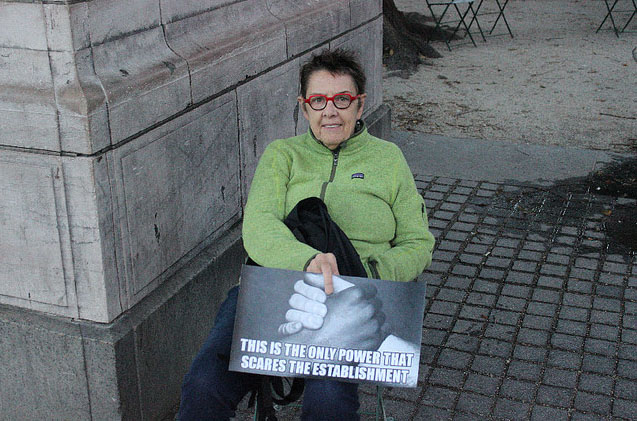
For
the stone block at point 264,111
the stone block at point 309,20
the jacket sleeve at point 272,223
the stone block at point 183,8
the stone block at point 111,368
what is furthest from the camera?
the stone block at point 309,20

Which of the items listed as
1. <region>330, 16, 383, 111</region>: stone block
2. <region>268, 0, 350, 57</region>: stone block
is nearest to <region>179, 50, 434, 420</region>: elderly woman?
<region>268, 0, 350, 57</region>: stone block

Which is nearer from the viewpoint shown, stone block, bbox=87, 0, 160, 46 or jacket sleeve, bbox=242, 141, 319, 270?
jacket sleeve, bbox=242, 141, 319, 270

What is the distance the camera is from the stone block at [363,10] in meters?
6.20

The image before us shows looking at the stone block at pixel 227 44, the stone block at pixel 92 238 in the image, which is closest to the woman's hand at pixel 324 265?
the stone block at pixel 92 238

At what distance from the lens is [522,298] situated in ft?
16.1

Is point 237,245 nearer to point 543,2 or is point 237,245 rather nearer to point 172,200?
point 172,200

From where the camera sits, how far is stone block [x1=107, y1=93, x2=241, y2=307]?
136 inches

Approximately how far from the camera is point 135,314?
3.57 m

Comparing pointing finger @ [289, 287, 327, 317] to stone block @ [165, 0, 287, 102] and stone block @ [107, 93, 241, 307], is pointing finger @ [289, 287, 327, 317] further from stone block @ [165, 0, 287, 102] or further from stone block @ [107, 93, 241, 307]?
stone block @ [165, 0, 287, 102]

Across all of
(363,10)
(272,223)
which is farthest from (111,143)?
(363,10)

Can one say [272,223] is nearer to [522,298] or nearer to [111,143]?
[111,143]

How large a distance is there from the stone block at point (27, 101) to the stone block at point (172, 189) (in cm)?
26

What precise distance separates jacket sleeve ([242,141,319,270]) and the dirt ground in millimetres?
5073

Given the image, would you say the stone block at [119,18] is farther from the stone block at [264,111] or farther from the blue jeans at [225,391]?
the blue jeans at [225,391]
